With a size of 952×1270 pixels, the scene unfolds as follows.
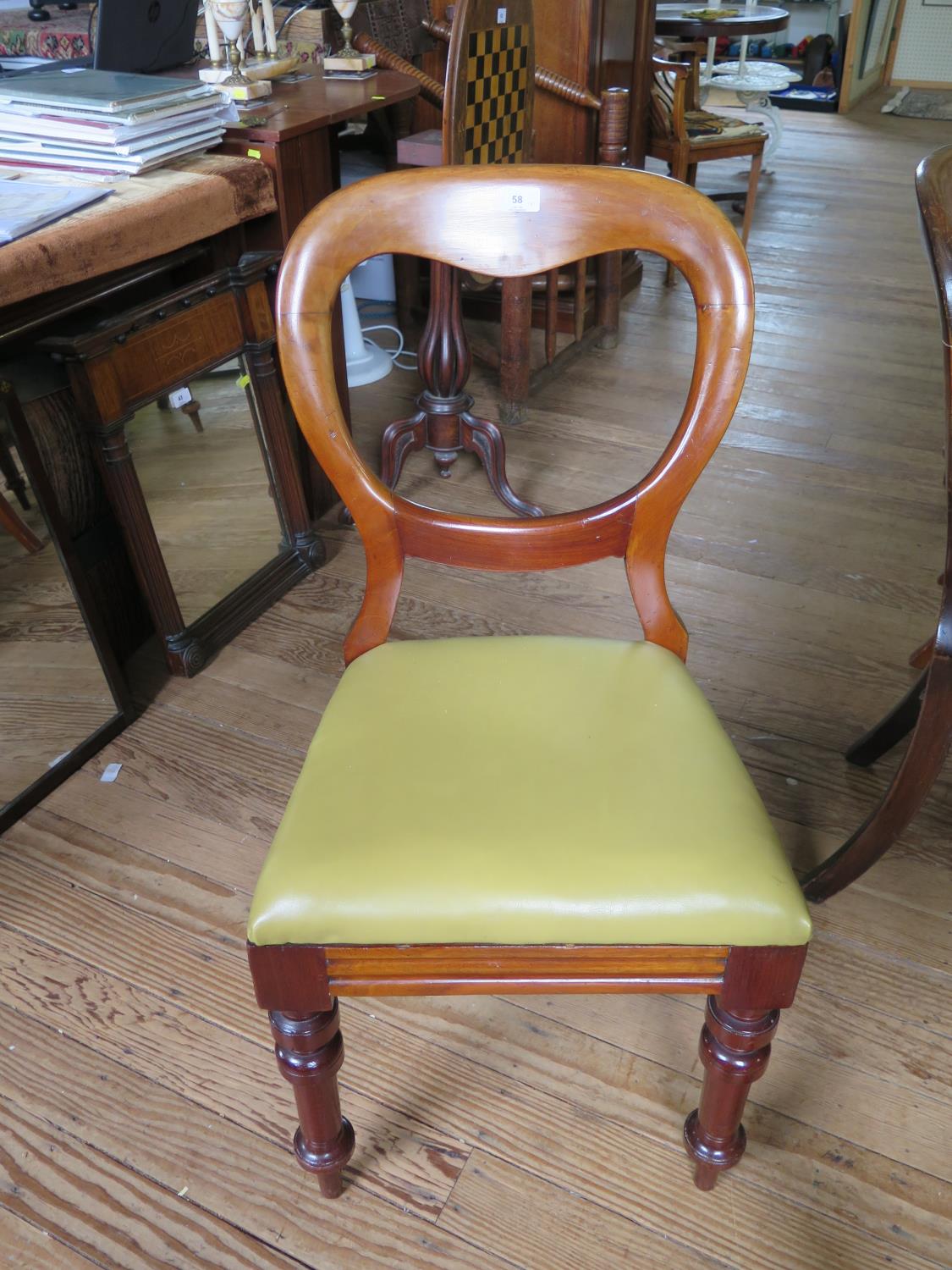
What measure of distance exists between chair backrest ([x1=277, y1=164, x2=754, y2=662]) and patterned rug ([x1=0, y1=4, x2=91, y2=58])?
319cm

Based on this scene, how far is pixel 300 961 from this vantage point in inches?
30.6

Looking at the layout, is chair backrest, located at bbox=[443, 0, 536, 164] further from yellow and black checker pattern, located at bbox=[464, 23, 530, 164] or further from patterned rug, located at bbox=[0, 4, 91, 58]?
patterned rug, located at bbox=[0, 4, 91, 58]

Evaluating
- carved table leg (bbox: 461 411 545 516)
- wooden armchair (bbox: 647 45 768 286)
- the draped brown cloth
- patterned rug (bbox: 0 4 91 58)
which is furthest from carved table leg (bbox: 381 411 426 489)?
patterned rug (bbox: 0 4 91 58)

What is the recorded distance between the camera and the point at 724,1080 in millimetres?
869

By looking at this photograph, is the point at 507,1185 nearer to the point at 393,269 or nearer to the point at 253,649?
the point at 253,649

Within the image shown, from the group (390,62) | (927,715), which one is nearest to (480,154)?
(390,62)

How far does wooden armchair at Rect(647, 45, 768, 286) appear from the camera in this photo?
323 centimetres

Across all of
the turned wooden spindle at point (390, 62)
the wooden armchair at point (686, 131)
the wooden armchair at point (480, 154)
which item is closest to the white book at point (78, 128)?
the wooden armchair at point (480, 154)

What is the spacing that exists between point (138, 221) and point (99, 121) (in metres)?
0.20

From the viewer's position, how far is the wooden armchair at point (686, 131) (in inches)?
127

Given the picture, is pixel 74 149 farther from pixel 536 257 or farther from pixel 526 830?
pixel 526 830

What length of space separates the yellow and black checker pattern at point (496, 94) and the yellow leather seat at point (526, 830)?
1.29 meters

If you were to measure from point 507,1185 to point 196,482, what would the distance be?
1.20m

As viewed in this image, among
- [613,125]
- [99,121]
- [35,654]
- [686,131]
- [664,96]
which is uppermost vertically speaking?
[99,121]
